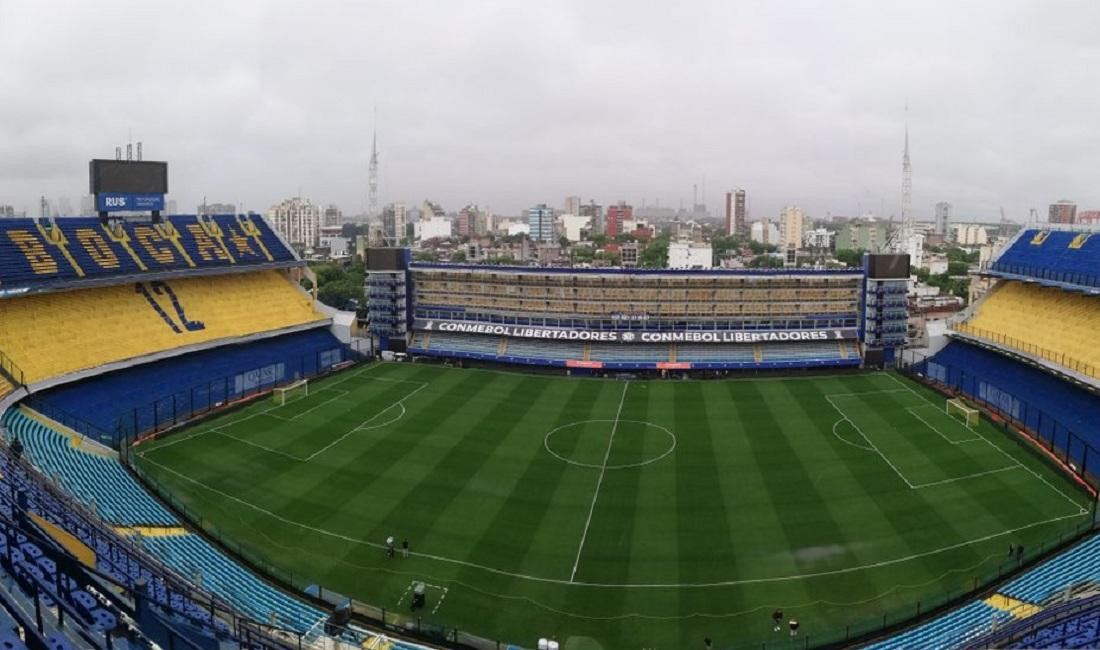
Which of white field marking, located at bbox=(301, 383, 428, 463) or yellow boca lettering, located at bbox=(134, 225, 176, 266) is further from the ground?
yellow boca lettering, located at bbox=(134, 225, 176, 266)

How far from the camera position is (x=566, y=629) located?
900 inches

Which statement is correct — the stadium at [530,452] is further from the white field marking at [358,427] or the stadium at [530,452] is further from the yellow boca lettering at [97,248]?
the white field marking at [358,427]

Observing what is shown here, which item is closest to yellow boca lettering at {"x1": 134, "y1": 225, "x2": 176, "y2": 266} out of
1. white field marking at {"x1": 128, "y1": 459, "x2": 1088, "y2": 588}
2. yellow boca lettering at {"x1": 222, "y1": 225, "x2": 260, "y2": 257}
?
yellow boca lettering at {"x1": 222, "y1": 225, "x2": 260, "y2": 257}

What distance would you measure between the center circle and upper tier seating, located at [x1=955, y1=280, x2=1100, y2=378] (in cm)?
2265

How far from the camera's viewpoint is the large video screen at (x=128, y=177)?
49.7 m

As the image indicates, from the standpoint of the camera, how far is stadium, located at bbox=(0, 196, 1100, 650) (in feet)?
73.7

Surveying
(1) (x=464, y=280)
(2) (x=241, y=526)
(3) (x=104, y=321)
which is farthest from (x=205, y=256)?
(2) (x=241, y=526)

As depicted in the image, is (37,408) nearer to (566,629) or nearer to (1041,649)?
(566,629)

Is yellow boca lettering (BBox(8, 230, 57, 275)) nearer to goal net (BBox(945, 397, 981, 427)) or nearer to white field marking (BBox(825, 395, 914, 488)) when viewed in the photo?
white field marking (BBox(825, 395, 914, 488))

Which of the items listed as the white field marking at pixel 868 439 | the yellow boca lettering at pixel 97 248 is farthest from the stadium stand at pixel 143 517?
the white field marking at pixel 868 439

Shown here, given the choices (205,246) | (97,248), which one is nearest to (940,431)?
(205,246)

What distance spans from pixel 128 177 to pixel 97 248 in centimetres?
618

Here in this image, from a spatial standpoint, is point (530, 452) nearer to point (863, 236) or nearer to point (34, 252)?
point (34, 252)

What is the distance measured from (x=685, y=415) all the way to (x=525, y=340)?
17.6 m
